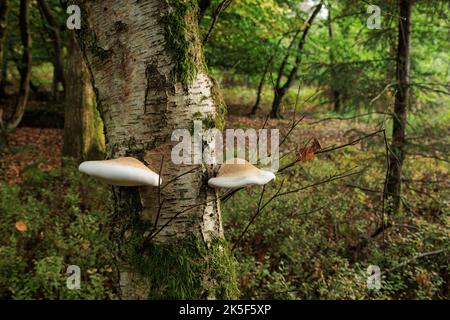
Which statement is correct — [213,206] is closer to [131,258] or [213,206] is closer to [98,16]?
[131,258]

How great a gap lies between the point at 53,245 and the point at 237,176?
3.63m

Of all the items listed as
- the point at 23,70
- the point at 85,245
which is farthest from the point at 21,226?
the point at 23,70

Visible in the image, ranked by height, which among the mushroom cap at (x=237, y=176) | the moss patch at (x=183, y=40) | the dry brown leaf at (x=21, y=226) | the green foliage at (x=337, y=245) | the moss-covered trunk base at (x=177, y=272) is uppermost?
the moss patch at (x=183, y=40)

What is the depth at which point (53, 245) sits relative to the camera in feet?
13.9

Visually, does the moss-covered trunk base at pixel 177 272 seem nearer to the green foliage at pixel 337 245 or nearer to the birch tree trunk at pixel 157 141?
the birch tree trunk at pixel 157 141

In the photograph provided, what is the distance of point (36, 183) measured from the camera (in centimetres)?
636

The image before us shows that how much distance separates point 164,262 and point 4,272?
294 cm

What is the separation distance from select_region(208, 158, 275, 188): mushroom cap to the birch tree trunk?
0.08 m

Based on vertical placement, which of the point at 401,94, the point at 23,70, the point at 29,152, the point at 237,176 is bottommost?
the point at 29,152

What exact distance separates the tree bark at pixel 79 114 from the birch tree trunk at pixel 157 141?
621 cm

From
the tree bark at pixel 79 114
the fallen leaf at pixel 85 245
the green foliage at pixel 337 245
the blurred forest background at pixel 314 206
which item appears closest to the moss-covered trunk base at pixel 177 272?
the blurred forest background at pixel 314 206

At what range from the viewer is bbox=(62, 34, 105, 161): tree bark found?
734cm

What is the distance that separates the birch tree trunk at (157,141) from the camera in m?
1.43

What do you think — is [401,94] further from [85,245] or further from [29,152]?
[29,152]
